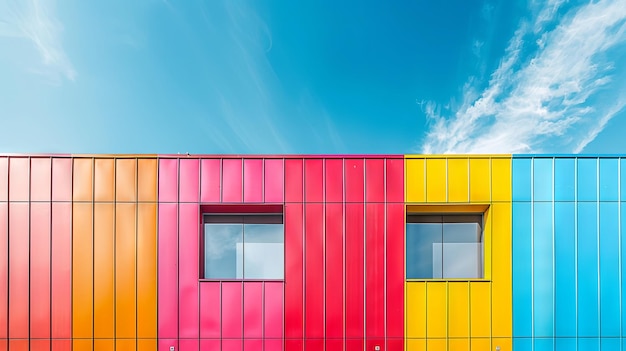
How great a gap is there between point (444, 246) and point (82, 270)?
1105 cm

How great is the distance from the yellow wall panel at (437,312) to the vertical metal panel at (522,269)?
81.3 inches

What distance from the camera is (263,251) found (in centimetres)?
958

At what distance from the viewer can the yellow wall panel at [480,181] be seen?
362 inches

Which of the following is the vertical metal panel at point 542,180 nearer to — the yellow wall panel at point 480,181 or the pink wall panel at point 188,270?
the yellow wall panel at point 480,181

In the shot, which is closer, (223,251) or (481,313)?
(481,313)

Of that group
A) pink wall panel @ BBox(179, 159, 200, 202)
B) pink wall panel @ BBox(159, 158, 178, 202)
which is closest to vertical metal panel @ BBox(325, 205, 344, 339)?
pink wall panel @ BBox(179, 159, 200, 202)

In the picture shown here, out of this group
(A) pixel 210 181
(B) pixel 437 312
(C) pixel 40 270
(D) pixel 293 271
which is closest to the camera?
(C) pixel 40 270

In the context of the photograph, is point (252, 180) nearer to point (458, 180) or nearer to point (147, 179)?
point (147, 179)

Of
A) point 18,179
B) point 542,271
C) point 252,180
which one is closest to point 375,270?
point 252,180

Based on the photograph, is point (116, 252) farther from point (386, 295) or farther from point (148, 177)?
point (386, 295)

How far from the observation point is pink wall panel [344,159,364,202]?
9250mm

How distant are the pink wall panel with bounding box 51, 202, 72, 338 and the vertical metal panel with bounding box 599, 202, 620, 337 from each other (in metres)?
15.8

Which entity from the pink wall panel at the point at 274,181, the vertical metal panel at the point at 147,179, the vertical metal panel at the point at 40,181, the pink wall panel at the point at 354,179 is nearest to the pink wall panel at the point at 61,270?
the vertical metal panel at the point at 40,181

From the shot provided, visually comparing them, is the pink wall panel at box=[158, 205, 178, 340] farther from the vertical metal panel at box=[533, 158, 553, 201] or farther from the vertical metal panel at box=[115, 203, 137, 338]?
the vertical metal panel at box=[533, 158, 553, 201]
